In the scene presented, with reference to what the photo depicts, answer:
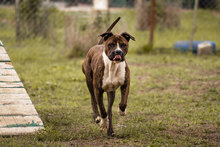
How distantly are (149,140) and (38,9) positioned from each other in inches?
365

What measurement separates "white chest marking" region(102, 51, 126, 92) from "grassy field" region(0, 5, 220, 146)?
720mm

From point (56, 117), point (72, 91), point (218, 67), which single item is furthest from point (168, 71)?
point (56, 117)

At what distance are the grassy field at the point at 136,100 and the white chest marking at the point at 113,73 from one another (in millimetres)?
720

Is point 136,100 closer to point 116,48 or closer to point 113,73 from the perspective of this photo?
point 113,73

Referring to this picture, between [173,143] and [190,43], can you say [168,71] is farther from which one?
[173,143]

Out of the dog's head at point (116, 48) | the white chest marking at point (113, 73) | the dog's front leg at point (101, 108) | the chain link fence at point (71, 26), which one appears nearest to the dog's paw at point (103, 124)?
the dog's front leg at point (101, 108)

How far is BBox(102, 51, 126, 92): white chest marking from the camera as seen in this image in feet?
15.4

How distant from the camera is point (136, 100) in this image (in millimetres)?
7223

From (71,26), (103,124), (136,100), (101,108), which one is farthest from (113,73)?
(71,26)

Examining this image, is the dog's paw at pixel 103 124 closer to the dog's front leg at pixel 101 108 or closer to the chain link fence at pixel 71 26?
the dog's front leg at pixel 101 108

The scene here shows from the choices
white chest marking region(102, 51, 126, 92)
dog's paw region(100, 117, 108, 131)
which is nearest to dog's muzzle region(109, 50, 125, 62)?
white chest marking region(102, 51, 126, 92)

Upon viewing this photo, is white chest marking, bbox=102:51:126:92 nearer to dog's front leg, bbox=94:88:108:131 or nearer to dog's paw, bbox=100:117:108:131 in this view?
dog's front leg, bbox=94:88:108:131

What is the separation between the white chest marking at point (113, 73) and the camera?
185 inches

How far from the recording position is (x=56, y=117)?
5.92 m
